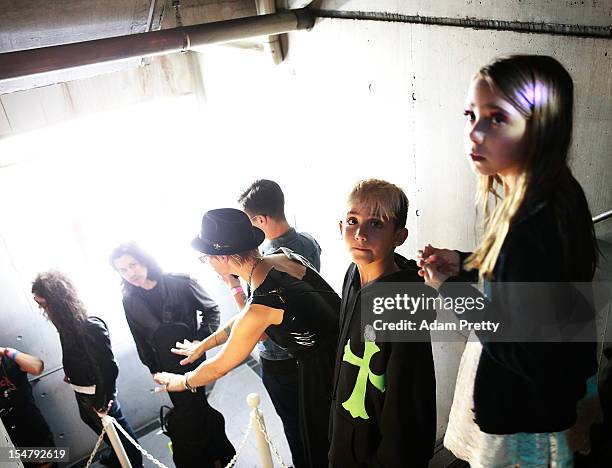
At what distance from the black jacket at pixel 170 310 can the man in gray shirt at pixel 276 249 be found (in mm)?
714

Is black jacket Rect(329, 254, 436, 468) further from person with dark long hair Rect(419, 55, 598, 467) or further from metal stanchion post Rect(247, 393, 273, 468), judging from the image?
metal stanchion post Rect(247, 393, 273, 468)

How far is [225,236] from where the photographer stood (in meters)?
2.23

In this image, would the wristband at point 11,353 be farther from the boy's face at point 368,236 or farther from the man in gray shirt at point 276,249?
the boy's face at point 368,236

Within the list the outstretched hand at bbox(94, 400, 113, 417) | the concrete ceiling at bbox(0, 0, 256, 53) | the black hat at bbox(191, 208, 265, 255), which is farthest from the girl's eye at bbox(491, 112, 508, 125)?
the outstretched hand at bbox(94, 400, 113, 417)

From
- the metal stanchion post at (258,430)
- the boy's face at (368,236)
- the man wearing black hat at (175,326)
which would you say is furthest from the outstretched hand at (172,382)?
the boy's face at (368,236)

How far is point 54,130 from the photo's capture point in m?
3.97

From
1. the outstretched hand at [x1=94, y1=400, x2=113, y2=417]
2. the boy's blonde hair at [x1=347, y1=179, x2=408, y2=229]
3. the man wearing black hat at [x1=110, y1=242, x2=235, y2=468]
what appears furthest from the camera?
the outstretched hand at [x1=94, y1=400, x2=113, y2=417]

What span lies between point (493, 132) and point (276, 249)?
1830 millimetres

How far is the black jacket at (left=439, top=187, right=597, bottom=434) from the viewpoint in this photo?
3.92ft

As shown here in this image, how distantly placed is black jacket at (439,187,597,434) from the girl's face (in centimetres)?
15

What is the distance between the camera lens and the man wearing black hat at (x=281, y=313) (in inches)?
82.6

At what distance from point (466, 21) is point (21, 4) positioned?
2522 millimetres

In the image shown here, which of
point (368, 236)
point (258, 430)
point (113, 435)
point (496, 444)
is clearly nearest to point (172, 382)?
point (258, 430)

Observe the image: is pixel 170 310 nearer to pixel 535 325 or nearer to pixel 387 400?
pixel 387 400
